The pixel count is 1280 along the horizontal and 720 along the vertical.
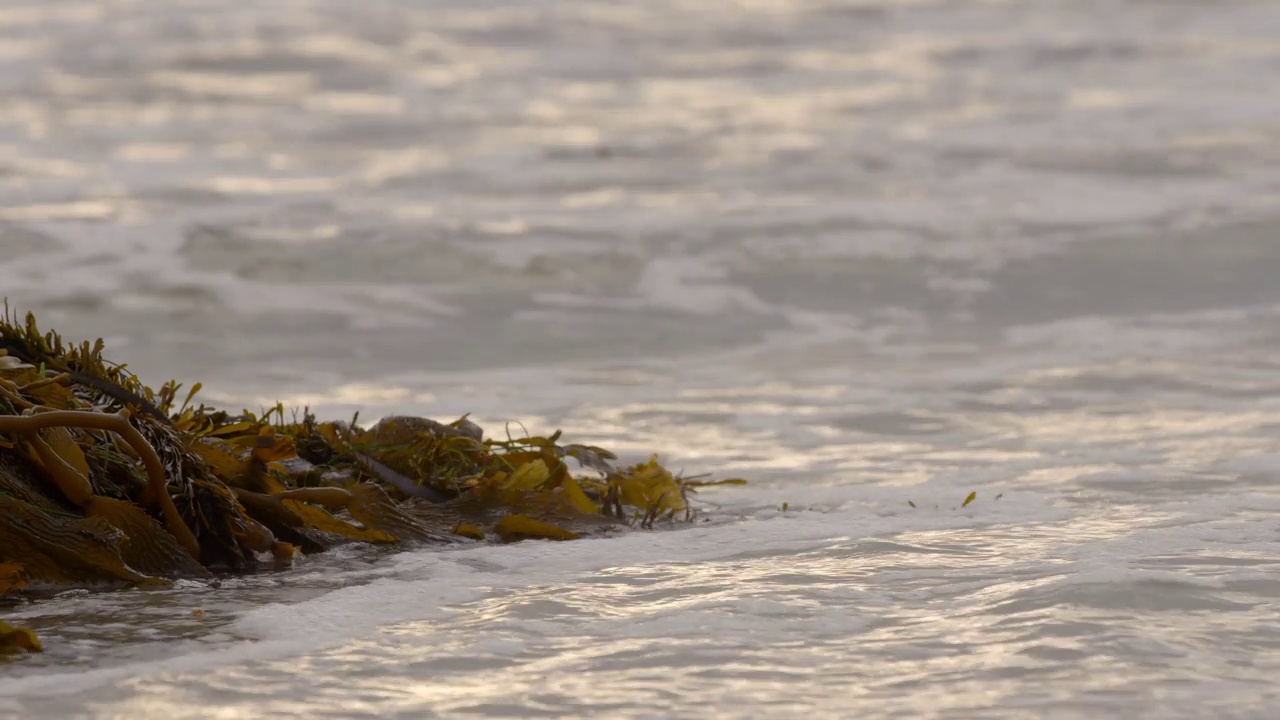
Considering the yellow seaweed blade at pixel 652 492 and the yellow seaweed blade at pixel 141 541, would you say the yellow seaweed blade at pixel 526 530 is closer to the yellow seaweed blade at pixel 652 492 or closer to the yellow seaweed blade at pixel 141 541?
the yellow seaweed blade at pixel 652 492

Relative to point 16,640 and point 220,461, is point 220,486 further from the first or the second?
point 16,640

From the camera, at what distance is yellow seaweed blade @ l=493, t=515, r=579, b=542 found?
3.29 m

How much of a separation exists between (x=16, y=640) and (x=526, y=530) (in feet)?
4.00

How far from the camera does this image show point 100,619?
250 cm

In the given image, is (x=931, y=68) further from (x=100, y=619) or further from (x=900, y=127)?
(x=100, y=619)

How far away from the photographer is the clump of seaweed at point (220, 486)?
9.02ft

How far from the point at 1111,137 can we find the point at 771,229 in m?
3.14

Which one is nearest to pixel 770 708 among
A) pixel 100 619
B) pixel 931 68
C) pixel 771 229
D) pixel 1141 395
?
pixel 100 619

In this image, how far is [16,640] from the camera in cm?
228

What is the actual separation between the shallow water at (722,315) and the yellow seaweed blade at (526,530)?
14 centimetres

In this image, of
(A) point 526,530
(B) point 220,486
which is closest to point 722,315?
(A) point 526,530

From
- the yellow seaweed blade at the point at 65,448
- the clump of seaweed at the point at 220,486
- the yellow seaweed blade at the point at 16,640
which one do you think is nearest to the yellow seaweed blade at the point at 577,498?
the clump of seaweed at the point at 220,486

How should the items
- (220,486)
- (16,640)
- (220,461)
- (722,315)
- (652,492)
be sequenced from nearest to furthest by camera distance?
(16,640)
(220,486)
(220,461)
(652,492)
(722,315)

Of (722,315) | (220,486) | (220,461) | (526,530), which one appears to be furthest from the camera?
(722,315)
